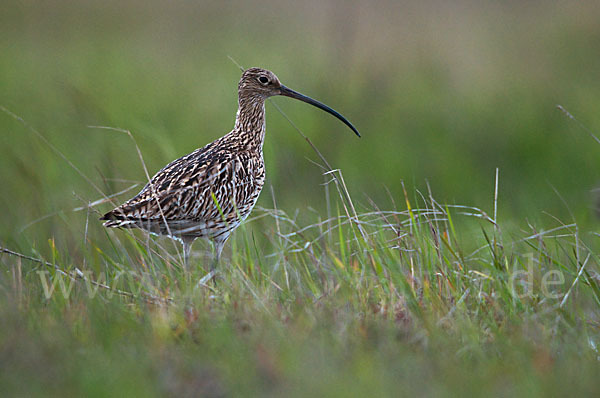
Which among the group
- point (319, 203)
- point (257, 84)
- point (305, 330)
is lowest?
point (319, 203)

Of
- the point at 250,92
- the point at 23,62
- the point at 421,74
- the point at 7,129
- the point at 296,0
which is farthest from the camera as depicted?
the point at 296,0

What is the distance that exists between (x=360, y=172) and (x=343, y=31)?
9.56 feet

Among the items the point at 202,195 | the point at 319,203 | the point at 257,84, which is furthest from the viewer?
the point at 319,203

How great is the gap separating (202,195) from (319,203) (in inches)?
84.5

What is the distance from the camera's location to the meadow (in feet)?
10.9

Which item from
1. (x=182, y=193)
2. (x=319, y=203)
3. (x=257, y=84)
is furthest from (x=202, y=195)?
(x=319, y=203)

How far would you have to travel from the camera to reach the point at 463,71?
13.3 metres

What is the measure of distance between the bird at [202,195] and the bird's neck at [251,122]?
0.04 ft

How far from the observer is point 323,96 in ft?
35.7

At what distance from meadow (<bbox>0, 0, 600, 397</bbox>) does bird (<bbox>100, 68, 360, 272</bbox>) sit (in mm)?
189

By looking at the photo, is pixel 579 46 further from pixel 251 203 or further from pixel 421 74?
pixel 251 203

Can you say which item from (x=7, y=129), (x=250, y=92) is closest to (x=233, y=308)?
(x=250, y=92)

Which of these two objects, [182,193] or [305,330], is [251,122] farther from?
[305,330]

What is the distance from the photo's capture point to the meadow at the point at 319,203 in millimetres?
3318
